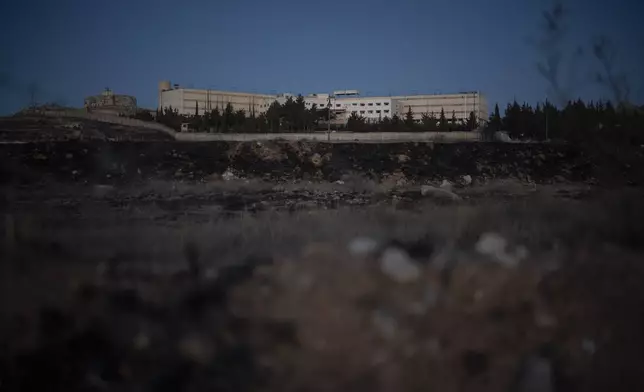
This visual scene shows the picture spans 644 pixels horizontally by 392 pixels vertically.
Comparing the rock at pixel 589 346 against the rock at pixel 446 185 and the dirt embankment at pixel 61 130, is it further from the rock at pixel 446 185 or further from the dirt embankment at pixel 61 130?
the dirt embankment at pixel 61 130

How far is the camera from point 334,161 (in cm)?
196

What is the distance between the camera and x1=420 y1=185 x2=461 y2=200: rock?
6.29ft

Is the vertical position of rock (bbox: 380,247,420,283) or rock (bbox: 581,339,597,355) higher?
rock (bbox: 380,247,420,283)

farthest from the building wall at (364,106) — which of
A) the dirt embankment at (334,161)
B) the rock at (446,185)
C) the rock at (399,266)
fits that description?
the rock at (399,266)

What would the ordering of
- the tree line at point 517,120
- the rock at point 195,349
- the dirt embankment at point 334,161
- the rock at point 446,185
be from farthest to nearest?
the tree line at point 517,120 < the rock at point 446,185 < the dirt embankment at point 334,161 < the rock at point 195,349

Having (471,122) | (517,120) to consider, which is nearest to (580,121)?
(517,120)

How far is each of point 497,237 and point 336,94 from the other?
954mm

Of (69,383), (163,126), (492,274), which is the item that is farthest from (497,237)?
(69,383)

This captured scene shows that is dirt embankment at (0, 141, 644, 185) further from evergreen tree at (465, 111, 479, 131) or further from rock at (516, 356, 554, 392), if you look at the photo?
rock at (516, 356, 554, 392)

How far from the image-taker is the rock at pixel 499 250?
5.63 feet

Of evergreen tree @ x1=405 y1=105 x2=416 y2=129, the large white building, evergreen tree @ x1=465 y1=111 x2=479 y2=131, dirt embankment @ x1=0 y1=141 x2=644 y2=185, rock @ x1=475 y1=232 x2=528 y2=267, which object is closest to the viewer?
dirt embankment @ x1=0 y1=141 x2=644 y2=185

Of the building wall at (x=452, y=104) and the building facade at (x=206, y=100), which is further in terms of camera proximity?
the building wall at (x=452, y=104)

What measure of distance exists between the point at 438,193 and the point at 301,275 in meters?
0.70

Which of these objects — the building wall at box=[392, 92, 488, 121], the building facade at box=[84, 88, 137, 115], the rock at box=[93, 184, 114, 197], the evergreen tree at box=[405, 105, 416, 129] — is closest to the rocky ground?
the rock at box=[93, 184, 114, 197]
